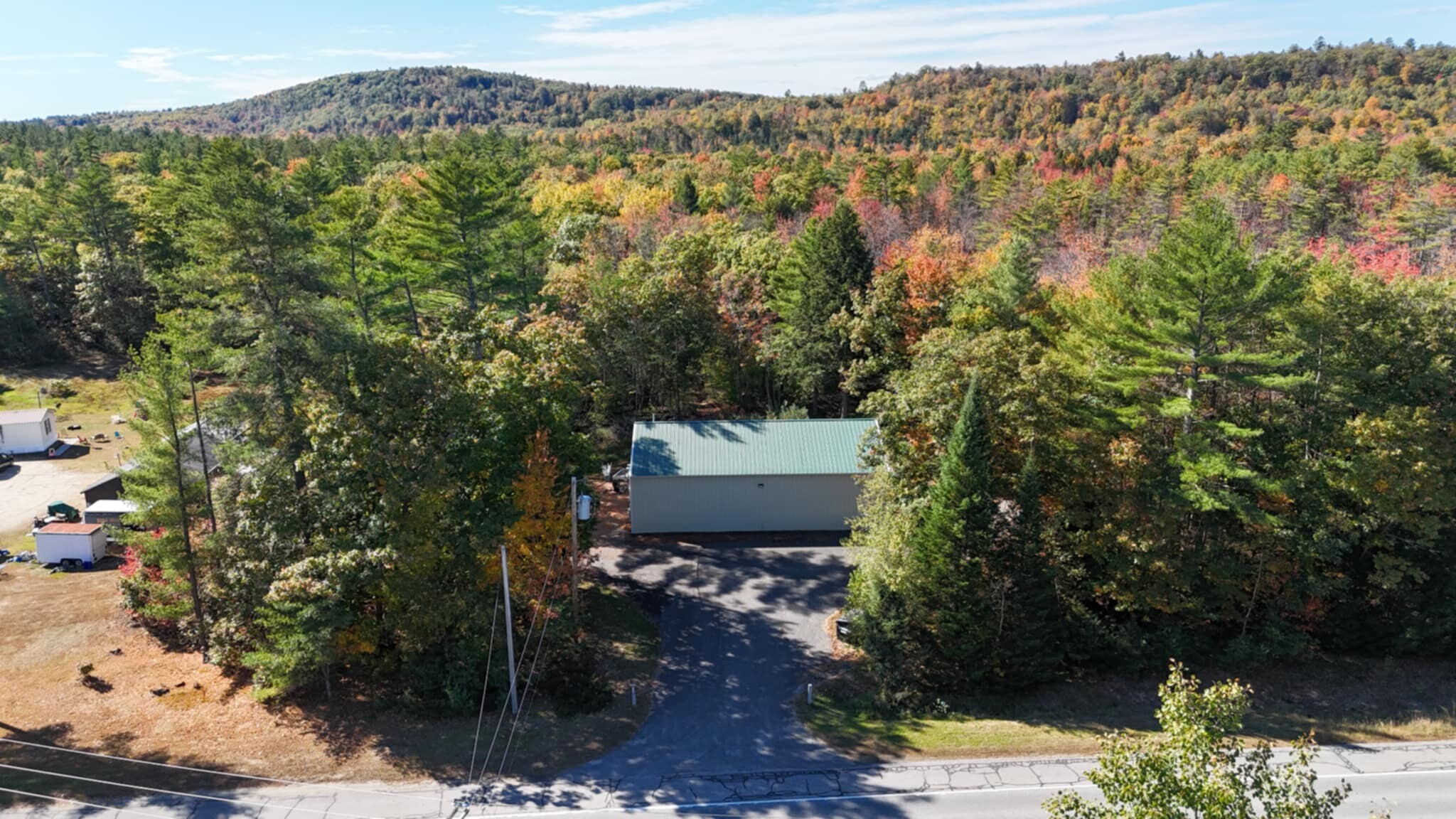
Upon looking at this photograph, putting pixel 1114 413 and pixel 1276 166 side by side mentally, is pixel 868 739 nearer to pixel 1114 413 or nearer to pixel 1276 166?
pixel 1114 413

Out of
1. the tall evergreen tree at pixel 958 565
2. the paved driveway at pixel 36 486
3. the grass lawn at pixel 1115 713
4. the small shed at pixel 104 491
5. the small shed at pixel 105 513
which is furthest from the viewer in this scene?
the paved driveway at pixel 36 486

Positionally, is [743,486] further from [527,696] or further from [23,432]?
[23,432]

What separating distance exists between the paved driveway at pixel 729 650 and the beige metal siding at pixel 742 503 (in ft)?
2.17

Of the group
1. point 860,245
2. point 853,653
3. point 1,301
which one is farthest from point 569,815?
point 1,301

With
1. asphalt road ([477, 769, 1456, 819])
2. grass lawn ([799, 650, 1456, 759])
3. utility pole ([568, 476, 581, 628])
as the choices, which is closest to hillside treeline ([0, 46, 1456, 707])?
utility pole ([568, 476, 581, 628])

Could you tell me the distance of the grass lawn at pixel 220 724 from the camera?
18.2m

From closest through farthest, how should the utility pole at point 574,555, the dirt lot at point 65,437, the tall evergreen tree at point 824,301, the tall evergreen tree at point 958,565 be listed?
the tall evergreen tree at point 958,565 < the utility pole at point 574,555 < the dirt lot at point 65,437 < the tall evergreen tree at point 824,301

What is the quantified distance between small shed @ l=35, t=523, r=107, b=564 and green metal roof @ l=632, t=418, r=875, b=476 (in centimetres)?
1939

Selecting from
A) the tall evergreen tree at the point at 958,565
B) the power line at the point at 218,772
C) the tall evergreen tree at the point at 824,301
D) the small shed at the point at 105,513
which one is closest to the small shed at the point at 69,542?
the small shed at the point at 105,513

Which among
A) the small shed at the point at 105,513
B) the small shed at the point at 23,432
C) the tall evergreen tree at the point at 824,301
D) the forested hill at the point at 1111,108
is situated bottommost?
the small shed at the point at 105,513

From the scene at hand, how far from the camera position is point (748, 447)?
31672 mm

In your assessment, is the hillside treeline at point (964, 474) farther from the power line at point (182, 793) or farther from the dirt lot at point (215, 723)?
the power line at point (182, 793)

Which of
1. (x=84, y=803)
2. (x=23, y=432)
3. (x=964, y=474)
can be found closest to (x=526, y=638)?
(x=84, y=803)

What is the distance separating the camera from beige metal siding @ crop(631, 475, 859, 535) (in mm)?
30844
